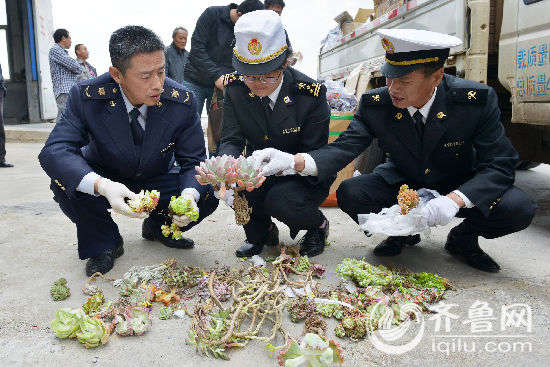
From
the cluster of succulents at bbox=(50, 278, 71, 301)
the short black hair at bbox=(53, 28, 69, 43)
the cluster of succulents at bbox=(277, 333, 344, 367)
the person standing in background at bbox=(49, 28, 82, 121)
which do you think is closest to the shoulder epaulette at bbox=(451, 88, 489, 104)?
the cluster of succulents at bbox=(277, 333, 344, 367)

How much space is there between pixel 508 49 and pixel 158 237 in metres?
2.78

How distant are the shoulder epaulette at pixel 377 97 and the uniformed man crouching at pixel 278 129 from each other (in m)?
0.26

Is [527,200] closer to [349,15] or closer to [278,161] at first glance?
[278,161]

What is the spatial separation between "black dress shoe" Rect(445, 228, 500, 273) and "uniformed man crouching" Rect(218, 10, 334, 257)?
2.59 ft

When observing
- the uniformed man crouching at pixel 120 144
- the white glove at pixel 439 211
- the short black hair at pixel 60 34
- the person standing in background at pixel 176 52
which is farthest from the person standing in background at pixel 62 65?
the white glove at pixel 439 211

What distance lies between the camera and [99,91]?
96.8 inches

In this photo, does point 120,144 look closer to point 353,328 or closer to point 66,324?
point 66,324

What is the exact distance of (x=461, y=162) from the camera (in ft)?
8.35

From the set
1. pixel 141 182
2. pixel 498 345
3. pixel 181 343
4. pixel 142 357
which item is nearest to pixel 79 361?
pixel 142 357

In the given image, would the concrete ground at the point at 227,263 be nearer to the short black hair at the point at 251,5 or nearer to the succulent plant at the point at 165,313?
the succulent plant at the point at 165,313

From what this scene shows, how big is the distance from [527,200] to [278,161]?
1353mm

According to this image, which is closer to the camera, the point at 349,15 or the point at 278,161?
the point at 278,161


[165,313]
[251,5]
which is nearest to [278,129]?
[165,313]

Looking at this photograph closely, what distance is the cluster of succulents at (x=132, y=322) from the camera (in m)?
1.84
